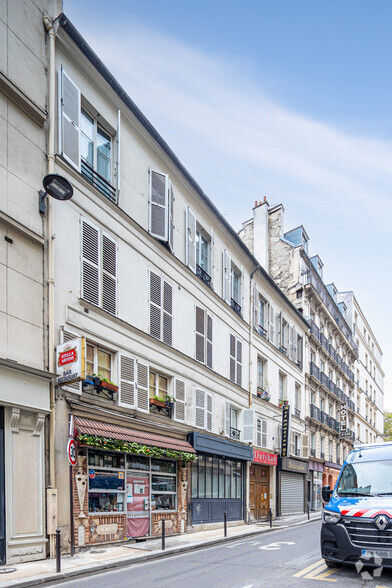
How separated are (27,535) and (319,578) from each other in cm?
532

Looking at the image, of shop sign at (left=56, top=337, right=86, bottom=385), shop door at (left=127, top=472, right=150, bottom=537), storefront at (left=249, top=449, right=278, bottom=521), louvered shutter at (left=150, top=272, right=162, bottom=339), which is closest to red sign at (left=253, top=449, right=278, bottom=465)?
storefront at (left=249, top=449, right=278, bottom=521)

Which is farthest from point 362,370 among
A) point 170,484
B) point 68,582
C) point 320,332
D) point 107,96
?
point 68,582

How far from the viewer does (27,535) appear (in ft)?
34.1

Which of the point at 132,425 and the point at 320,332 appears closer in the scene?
the point at 132,425

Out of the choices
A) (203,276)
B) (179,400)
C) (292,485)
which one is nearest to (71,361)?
(179,400)

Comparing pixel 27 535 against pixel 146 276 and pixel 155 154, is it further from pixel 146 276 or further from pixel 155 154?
pixel 155 154

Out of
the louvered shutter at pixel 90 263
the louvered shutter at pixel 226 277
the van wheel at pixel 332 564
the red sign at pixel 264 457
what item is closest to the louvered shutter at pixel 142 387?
the louvered shutter at pixel 90 263

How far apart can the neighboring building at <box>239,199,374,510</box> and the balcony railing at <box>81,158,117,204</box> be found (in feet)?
67.8

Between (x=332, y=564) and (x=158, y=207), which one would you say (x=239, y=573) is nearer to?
(x=332, y=564)

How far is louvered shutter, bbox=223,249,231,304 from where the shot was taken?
862 inches

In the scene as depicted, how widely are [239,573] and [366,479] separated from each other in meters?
2.67

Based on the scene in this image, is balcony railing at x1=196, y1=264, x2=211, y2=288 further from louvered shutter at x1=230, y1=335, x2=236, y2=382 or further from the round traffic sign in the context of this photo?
the round traffic sign

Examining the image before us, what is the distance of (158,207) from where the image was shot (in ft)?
54.5

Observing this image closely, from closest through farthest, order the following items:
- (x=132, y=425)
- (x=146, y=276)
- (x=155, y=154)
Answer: (x=132, y=425) < (x=146, y=276) < (x=155, y=154)
